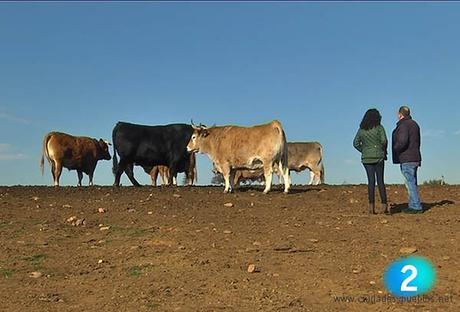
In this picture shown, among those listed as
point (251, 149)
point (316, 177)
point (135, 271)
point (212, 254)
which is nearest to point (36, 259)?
point (135, 271)

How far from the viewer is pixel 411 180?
1307 cm

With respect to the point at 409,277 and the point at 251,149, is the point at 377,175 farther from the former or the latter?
the point at 409,277

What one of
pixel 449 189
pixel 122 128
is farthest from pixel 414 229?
pixel 122 128

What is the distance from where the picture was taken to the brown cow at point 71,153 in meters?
24.7

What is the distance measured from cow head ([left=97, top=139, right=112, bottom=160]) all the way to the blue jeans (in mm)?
18622

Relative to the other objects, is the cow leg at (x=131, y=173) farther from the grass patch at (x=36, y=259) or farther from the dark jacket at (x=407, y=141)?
the grass patch at (x=36, y=259)

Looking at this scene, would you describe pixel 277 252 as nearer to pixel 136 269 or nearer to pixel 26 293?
pixel 136 269

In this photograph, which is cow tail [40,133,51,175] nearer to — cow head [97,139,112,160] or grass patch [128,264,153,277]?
cow head [97,139,112,160]

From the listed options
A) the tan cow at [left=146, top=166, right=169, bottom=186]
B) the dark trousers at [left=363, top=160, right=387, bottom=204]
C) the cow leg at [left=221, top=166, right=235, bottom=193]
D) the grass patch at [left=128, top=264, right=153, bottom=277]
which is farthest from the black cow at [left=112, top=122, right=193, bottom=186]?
the grass patch at [left=128, top=264, right=153, bottom=277]

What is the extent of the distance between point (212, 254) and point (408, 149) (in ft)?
18.8

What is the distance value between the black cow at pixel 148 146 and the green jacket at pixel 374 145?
10.1m

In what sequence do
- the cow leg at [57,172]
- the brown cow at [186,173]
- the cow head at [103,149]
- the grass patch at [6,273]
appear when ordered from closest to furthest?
the grass patch at [6,273]
the cow leg at [57,172]
the brown cow at [186,173]
the cow head at [103,149]

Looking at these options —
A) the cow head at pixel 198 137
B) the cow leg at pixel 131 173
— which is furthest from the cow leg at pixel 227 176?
the cow leg at pixel 131 173

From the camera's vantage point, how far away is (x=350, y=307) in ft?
23.3
